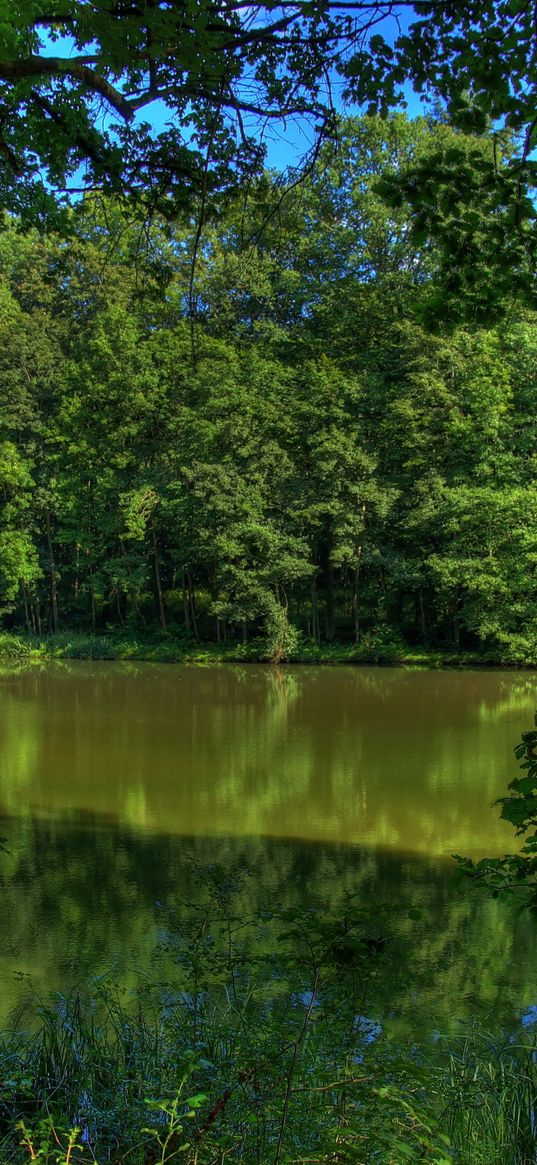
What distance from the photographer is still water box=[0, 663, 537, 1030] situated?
4.38 m

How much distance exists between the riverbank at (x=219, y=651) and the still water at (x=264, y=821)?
3587mm

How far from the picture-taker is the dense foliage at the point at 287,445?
757 inches

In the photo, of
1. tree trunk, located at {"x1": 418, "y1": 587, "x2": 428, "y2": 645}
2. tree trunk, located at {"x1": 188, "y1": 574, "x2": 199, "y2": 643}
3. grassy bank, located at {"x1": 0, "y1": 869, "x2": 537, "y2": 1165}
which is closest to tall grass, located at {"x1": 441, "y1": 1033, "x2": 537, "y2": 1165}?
grassy bank, located at {"x1": 0, "y1": 869, "x2": 537, "y2": 1165}

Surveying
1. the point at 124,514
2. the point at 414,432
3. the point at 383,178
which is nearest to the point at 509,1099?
the point at 383,178

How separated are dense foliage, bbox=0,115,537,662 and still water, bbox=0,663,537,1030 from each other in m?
5.15

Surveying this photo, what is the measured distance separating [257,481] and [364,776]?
12.7 m

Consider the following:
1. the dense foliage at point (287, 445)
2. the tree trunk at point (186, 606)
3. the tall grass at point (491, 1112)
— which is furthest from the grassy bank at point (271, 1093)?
the tree trunk at point (186, 606)

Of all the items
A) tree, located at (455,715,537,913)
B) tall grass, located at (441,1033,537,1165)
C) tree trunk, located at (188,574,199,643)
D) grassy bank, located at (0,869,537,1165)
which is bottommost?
tall grass, located at (441,1033,537,1165)

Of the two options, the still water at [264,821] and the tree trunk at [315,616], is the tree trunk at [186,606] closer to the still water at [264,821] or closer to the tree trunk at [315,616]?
the tree trunk at [315,616]

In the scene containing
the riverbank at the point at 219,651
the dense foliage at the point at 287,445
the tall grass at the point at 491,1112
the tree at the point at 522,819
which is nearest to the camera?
the tall grass at the point at 491,1112

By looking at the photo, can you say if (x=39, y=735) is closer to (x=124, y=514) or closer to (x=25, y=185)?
(x=25, y=185)

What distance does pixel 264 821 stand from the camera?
7.59 metres

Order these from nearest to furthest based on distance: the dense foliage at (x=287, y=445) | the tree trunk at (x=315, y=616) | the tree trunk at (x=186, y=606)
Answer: the dense foliage at (x=287, y=445)
the tree trunk at (x=315, y=616)
the tree trunk at (x=186, y=606)

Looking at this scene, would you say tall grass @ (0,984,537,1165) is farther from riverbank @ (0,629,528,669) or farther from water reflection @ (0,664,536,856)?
riverbank @ (0,629,528,669)
